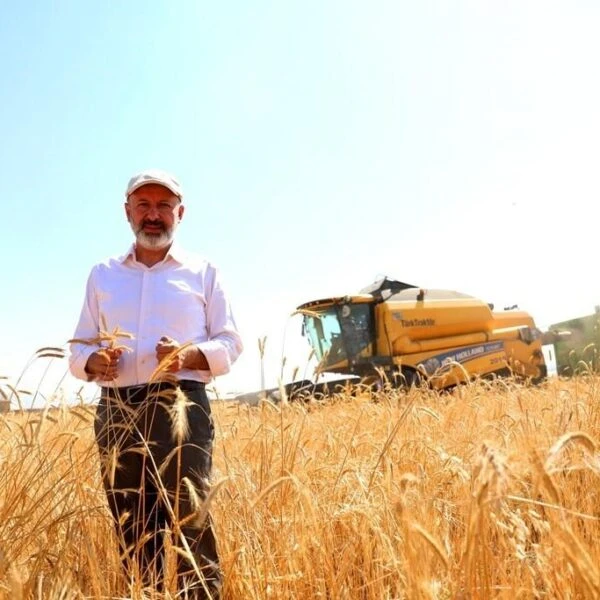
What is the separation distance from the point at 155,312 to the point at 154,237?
29cm

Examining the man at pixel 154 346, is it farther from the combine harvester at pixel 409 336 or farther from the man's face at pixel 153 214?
the combine harvester at pixel 409 336

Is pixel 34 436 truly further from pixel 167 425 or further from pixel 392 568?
pixel 392 568

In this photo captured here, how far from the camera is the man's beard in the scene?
2.30 metres

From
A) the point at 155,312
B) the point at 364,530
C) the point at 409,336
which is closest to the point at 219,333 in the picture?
the point at 155,312

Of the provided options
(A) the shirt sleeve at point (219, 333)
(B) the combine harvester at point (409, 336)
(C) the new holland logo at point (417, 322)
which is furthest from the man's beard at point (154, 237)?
(C) the new holland logo at point (417, 322)

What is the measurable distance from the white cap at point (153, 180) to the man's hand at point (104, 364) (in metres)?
0.65

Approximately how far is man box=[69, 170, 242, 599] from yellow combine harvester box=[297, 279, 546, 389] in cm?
754

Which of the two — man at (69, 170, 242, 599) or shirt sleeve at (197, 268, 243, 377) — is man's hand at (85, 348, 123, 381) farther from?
shirt sleeve at (197, 268, 243, 377)

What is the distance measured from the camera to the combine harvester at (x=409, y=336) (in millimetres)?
10773

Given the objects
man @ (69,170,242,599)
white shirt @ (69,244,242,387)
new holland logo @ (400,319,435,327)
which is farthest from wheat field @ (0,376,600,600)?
new holland logo @ (400,319,435,327)

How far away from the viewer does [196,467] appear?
2074mm

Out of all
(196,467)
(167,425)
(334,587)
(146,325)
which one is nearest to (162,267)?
(146,325)

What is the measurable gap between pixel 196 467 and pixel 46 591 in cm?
62

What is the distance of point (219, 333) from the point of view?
2332mm
